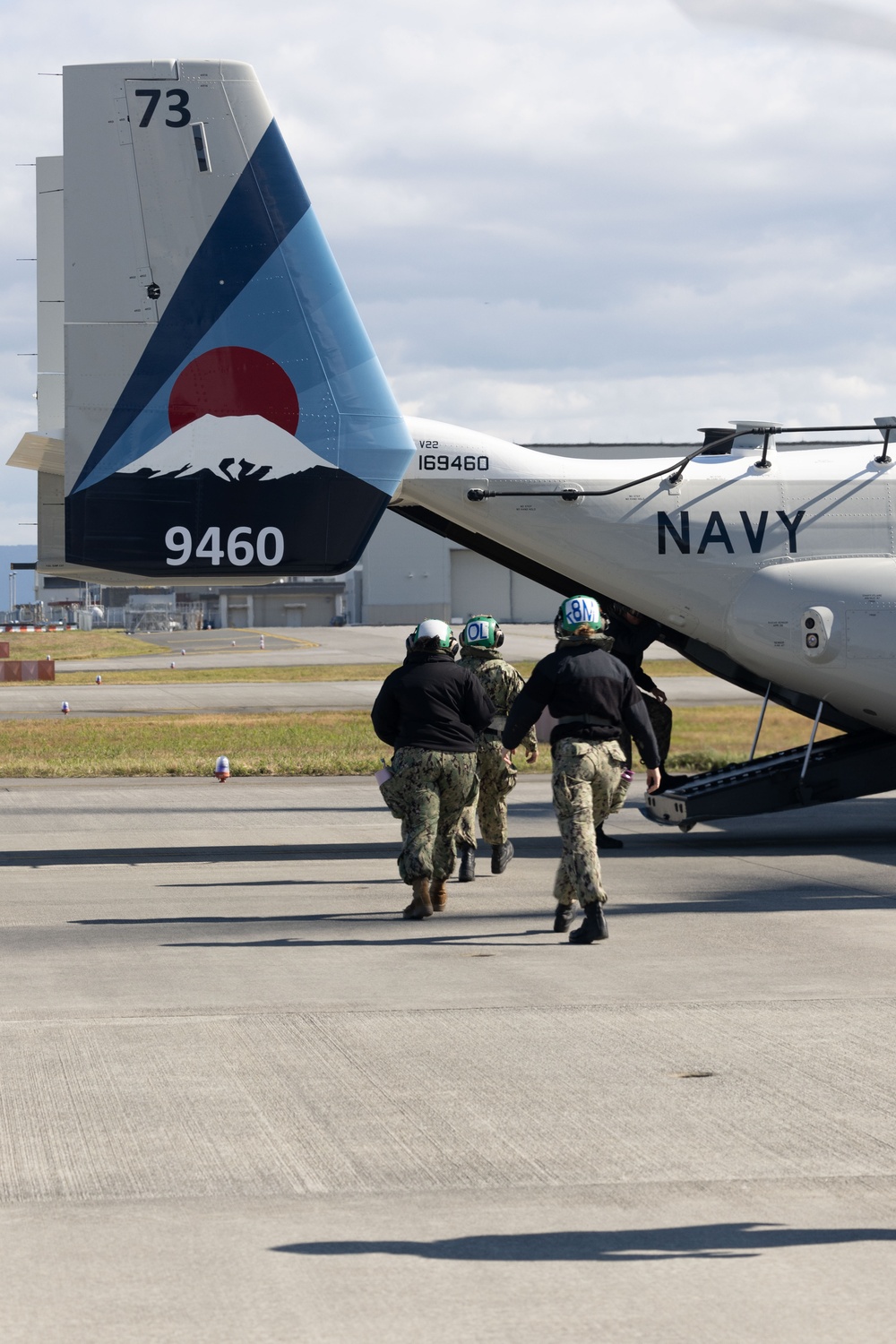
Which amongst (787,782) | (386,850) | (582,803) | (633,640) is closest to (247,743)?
(386,850)

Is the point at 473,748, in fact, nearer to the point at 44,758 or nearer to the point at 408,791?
the point at 408,791

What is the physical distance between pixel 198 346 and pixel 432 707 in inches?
160

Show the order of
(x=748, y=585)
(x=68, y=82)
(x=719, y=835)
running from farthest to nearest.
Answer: (x=719, y=835), (x=748, y=585), (x=68, y=82)

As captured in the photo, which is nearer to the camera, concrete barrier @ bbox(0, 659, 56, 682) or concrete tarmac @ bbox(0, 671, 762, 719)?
concrete tarmac @ bbox(0, 671, 762, 719)

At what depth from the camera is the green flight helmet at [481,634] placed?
39.1 ft

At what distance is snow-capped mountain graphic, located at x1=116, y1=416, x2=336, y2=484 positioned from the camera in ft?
40.0

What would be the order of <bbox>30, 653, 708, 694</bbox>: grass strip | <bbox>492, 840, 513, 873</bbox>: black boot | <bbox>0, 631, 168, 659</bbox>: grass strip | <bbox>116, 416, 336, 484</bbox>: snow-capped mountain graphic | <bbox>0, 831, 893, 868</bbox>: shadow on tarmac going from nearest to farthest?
<bbox>492, 840, 513, 873</bbox>: black boot < <bbox>116, 416, 336, 484</bbox>: snow-capped mountain graphic < <bbox>0, 831, 893, 868</bbox>: shadow on tarmac < <bbox>30, 653, 708, 694</bbox>: grass strip < <bbox>0, 631, 168, 659</bbox>: grass strip

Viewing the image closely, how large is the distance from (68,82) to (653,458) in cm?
593

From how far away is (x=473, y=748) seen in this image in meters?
10.2

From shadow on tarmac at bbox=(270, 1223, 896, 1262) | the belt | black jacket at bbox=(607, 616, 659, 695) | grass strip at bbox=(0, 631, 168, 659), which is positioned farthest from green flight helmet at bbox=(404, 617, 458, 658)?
grass strip at bbox=(0, 631, 168, 659)

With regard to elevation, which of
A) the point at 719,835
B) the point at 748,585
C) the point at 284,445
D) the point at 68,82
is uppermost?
the point at 68,82

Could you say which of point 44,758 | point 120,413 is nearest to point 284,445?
point 120,413

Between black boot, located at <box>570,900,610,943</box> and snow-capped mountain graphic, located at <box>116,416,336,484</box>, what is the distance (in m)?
4.94

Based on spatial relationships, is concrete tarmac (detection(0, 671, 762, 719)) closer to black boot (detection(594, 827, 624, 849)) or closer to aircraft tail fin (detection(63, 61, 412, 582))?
black boot (detection(594, 827, 624, 849))
